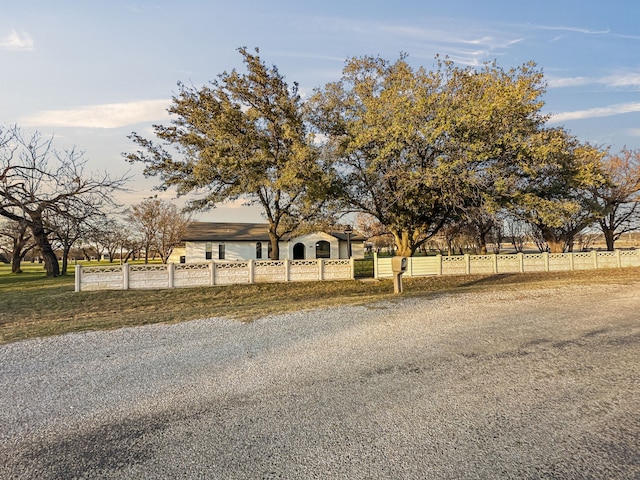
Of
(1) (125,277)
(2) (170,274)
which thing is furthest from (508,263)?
(1) (125,277)

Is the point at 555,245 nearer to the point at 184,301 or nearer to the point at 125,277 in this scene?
the point at 184,301

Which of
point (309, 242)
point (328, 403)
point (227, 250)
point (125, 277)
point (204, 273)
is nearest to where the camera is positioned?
point (328, 403)

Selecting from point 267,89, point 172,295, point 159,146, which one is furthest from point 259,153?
point 172,295

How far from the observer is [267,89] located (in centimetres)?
1589

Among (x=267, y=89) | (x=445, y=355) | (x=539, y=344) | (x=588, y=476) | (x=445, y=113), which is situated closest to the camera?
(x=588, y=476)

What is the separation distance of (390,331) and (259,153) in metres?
11.0

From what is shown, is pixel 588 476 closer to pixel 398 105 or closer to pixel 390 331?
pixel 390 331

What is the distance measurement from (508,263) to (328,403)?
18.7 meters

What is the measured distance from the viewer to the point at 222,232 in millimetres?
31391

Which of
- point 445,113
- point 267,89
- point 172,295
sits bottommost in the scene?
point 172,295

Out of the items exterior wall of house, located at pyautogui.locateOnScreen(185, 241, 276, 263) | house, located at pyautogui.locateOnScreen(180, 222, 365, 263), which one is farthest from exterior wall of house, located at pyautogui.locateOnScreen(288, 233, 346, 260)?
exterior wall of house, located at pyautogui.locateOnScreen(185, 241, 276, 263)

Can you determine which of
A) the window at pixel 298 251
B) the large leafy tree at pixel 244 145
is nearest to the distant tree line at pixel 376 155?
the large leafy tree at pixel 244 145

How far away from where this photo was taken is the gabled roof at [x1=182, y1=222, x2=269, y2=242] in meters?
29.7

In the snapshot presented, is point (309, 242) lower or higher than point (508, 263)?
higher
